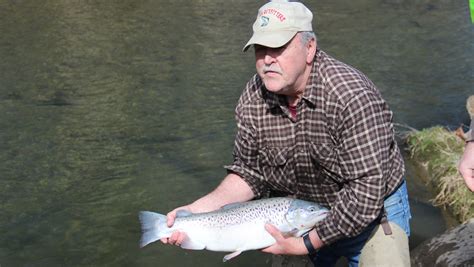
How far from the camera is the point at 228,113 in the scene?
416 inches

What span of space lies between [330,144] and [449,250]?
1913 millimetres

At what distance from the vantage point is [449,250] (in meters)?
5.39

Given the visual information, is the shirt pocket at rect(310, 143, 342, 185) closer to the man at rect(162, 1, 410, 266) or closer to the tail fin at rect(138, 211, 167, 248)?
the man at rect(162, 1, 410, 266)

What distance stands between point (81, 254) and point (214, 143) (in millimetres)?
2911

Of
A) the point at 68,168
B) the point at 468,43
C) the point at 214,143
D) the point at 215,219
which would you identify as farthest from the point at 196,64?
the point at 215,219

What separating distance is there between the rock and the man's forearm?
1679 mm

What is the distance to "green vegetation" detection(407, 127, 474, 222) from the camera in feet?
23.4

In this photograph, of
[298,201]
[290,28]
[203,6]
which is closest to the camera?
[290,28]

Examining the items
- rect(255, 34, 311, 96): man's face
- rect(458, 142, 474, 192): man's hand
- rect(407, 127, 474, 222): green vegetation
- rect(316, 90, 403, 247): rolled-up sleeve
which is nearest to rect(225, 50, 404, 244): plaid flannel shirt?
rect(316, 90, 403, 247): rolled-up sleeve

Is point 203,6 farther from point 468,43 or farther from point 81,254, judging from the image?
point 81,254

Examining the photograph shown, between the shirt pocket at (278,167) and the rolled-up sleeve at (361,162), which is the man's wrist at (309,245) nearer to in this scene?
the rolled-up sleeve at (361,162)

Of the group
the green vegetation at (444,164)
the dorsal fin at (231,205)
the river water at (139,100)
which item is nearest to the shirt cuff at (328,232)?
the dorsal fin at (231,205)

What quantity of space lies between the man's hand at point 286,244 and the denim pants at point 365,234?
30 centimetres

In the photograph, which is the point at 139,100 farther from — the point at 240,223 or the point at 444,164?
the point at 240,223
